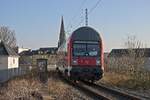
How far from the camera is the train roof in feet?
83.5

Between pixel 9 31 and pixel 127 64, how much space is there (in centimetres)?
6064

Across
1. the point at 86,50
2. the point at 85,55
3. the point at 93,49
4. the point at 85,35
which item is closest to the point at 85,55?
the point at 85,55

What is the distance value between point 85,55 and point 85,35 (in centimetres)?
142

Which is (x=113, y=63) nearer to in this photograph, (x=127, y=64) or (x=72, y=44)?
(x=127, y=64)

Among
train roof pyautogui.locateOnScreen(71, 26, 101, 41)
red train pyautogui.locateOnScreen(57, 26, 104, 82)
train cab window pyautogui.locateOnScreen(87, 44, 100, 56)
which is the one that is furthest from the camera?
train roof pyautogui.locateOnScreen(71, 26, 101, 41)

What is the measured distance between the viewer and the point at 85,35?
25.5 meters

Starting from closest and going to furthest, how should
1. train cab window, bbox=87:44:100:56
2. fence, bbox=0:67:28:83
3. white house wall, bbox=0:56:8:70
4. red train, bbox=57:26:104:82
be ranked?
1. red train, bbox=57:26:104:82
2. train cab window, bbox=87:44:100:56
3. fence, bbox=0:67:28:83
4. white house wall, bbox=0:56:8:70

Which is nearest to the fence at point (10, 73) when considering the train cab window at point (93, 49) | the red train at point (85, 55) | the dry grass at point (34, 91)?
the red train at point (85, 55)

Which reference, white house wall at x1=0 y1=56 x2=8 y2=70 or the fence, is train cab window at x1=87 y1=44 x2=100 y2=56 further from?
white house wall at x1=0 y1=56 x2=8 y2=70

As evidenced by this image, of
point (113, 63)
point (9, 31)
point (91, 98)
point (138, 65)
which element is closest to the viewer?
point (91, 98)

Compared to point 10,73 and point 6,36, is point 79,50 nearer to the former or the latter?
point 10,73

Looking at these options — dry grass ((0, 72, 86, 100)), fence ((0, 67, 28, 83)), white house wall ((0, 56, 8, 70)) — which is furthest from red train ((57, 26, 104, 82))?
white house wall ((0, 56, 8, 70))

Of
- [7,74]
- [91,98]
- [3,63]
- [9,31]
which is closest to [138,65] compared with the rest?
[7,74]

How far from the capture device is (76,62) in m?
25.2
